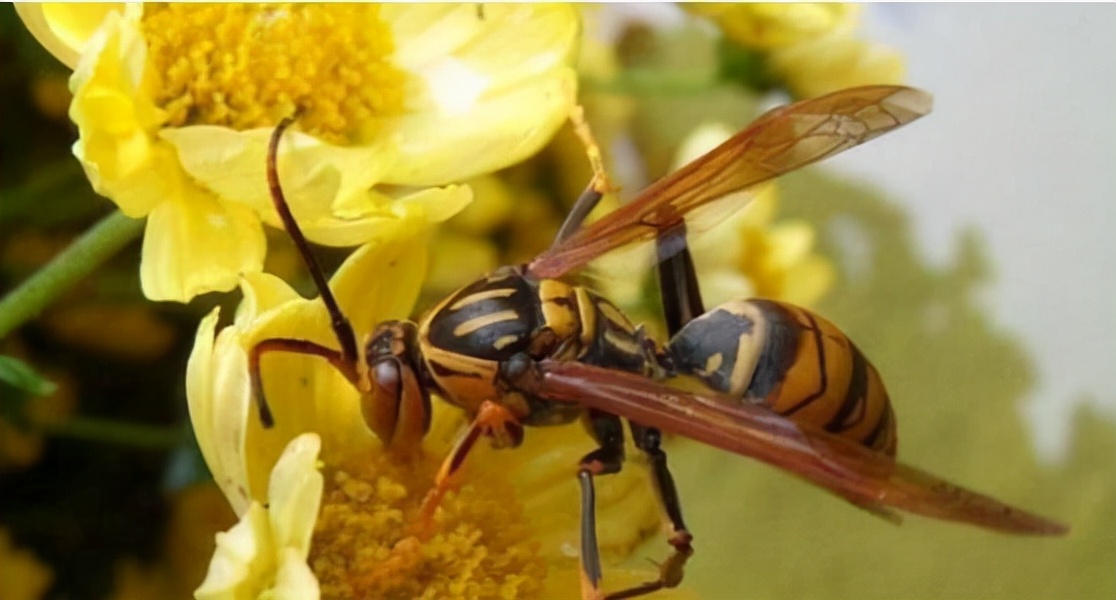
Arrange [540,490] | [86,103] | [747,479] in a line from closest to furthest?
[86,103], [540,490], [747,479]

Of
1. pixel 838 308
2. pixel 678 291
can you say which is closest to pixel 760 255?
pixel 838 308

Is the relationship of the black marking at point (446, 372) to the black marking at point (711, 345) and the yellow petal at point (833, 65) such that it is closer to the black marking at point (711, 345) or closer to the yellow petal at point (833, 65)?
the black marking at point (711, 345)

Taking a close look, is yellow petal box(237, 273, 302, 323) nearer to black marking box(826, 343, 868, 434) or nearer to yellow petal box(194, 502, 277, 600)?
yellow petal box(194, 502, 277, 600)

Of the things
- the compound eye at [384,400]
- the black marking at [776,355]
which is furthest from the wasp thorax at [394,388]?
the black marking at [776,355]

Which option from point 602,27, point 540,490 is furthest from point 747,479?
point 602,27

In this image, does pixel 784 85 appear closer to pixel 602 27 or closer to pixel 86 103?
pixel 602 27

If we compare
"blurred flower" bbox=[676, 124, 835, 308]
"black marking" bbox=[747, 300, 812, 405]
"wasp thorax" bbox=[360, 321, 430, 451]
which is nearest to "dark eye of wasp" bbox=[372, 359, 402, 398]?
"wasp thorax" bbox=[360, 321, 430, 451]
